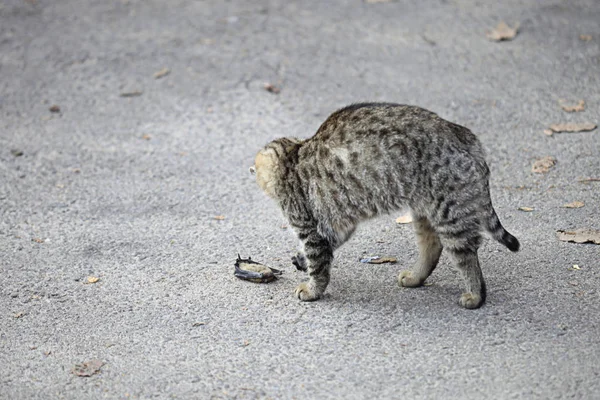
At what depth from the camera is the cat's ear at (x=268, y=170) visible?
5.38m

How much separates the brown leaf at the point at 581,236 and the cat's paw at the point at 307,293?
2118 millimetres

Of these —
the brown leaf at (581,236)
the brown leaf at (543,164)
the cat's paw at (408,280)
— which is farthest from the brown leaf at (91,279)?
the brown leaf at (543,164)

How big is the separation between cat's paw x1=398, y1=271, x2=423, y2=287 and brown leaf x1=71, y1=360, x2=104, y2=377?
7.27 feet

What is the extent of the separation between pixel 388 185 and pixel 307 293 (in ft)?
3.30

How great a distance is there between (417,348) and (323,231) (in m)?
1.12

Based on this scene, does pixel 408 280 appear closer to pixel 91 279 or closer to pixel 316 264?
pixel 316 264

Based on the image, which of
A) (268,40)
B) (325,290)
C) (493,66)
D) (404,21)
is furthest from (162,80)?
(325,290)

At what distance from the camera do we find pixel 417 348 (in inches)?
177

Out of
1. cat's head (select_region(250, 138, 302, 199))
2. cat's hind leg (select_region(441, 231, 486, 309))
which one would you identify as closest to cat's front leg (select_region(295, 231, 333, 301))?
cat's head (select_region(250, 138, 302, 199))

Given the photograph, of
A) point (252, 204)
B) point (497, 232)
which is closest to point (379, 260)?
point (497, 232)

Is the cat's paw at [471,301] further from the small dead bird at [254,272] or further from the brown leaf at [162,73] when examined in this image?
the brown leaf at [162,73]

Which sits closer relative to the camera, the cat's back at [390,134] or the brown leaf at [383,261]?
the cat's back at [390,134]

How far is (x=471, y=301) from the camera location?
193 inches

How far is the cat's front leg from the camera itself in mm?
5141
